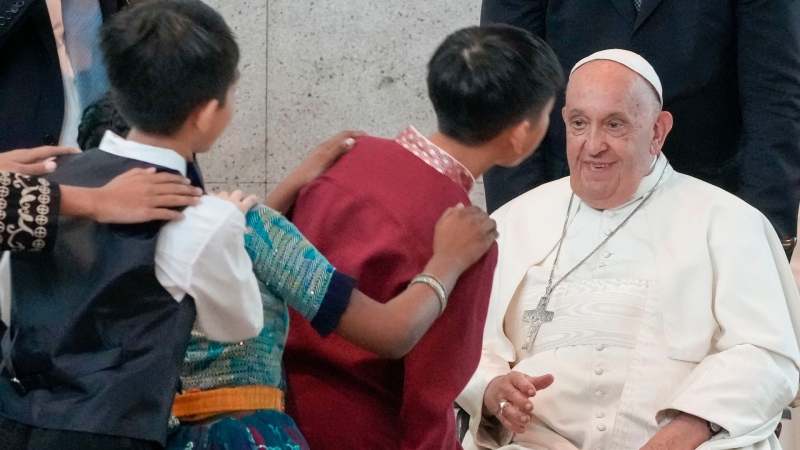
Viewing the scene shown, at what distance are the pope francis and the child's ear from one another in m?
1.31

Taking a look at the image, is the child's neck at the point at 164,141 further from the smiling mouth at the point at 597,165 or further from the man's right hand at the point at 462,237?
the smiling mouth at the point at 597,165

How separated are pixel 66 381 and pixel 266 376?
1.30ft

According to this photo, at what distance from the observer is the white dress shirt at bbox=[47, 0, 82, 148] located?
3.17m

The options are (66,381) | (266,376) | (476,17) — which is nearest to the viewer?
(66,381)

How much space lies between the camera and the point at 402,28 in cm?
481

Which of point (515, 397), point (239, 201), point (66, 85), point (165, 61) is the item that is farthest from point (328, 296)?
point (66, 85)

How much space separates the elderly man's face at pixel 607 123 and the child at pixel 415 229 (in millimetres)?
1031

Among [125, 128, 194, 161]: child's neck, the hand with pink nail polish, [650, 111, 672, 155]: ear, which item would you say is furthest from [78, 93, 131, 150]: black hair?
[650, 111, 672, 155]: ear

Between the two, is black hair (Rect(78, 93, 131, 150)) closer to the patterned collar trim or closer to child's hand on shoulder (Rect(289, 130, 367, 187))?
child's hand on shoulder (Rect(289, 130, 367, 187))

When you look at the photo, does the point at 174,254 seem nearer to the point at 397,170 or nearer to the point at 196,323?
Answer: the point at 196,323

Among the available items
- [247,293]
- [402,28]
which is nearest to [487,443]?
[247,293]

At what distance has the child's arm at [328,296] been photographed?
6.32ft

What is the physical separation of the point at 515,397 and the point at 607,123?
927 mm

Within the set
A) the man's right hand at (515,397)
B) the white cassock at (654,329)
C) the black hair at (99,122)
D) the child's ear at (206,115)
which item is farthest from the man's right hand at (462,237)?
the white cassock at (654,329)
